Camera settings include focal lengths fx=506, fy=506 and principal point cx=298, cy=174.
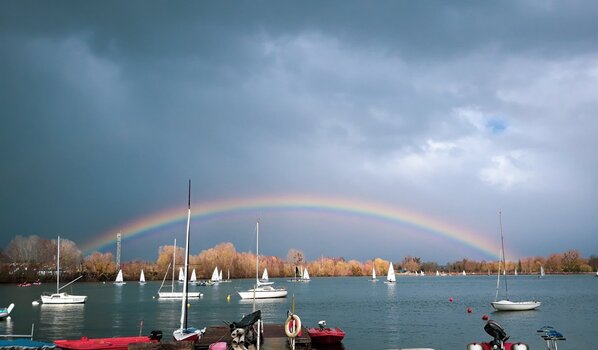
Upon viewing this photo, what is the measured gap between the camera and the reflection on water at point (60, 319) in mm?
58656

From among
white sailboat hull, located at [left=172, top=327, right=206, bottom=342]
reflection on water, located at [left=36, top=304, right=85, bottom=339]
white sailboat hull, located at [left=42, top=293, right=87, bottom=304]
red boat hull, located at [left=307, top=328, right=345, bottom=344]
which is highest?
white sailboat hull, located at [left=172, top=327, right=206, bottom=342]

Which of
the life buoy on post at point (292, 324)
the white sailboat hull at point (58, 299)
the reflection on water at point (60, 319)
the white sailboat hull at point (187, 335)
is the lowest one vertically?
the reflection on water at point (60, 319)

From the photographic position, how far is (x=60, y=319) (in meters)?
73.8

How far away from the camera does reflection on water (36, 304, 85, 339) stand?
58.7 meters

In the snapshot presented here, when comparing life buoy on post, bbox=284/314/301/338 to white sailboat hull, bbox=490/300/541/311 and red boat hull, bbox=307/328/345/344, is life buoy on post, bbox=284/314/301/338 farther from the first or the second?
white sailboat hull, bbox=490/300/541/311

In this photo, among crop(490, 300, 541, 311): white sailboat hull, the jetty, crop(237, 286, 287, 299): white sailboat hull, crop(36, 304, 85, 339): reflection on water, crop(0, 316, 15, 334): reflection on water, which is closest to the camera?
the jetty

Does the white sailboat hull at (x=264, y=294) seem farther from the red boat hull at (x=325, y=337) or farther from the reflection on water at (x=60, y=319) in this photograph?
the red boat hull at (x=325, y=337)

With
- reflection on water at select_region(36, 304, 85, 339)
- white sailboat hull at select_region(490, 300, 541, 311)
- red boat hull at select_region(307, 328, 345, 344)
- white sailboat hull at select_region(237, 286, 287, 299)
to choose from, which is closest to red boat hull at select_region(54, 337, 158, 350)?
red boat hull at select_region(307, 328, 345, 344)

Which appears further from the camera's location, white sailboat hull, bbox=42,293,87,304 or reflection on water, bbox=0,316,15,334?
white sailboat hull, bbox=42,293,87,304

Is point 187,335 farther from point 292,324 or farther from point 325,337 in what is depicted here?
point 292,324

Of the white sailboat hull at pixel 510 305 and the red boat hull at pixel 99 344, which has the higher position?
the red boat hull at pixel 99 344

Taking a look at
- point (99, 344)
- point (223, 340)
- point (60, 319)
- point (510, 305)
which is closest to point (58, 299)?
point (60, 319)

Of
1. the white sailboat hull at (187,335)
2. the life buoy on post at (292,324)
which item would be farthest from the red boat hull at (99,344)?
the life buoy on post at (292,324)

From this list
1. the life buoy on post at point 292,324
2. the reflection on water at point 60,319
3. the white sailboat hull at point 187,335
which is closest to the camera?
the life buoy on post at point 292,324
